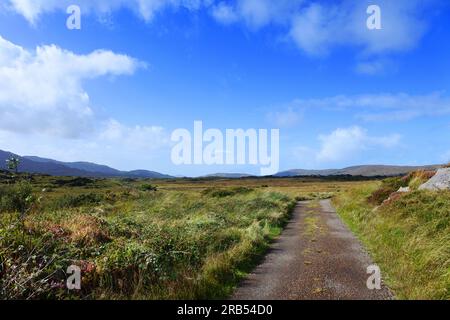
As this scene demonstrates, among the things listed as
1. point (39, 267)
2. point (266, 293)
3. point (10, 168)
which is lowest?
point (266, 293)

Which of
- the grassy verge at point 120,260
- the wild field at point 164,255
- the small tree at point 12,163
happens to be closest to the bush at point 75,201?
the grassy verge at point 120,260

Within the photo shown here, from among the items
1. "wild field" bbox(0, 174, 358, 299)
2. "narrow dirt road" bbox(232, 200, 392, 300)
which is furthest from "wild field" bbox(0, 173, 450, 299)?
"narrow dirt road" bbox(232, 200, 392, 300)

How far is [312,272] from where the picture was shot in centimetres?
1111

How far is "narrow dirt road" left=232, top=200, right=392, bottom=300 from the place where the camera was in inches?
359

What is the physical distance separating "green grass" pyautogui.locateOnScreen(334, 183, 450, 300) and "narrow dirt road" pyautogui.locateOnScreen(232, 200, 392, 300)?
58 cm

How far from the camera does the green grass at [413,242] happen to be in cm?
912

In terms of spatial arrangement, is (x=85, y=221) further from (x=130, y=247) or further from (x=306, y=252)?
(x=306, y=252)

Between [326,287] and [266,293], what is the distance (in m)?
1.54

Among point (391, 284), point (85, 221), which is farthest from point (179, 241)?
point (391, 284)

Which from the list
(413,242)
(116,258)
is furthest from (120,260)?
(413,242)

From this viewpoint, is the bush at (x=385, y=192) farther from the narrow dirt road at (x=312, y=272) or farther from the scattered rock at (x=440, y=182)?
the narrow dirt road at (x=312, y=272)

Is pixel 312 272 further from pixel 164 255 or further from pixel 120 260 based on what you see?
pixel 120 260

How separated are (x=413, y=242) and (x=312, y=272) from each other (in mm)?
3434

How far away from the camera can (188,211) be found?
83.8 feet
